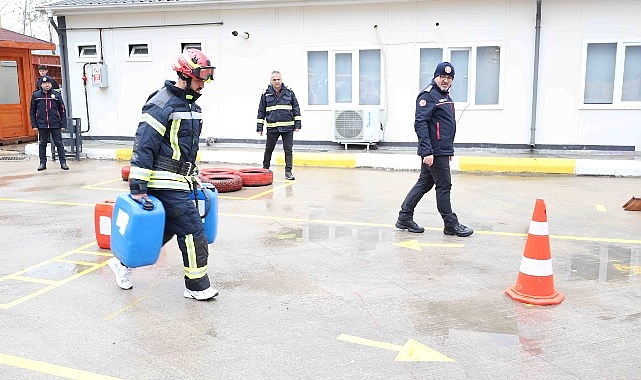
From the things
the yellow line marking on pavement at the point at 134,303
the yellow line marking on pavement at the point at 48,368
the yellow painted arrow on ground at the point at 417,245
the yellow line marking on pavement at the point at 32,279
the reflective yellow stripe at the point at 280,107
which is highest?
the reflective yellow stripe at the point at 280,107

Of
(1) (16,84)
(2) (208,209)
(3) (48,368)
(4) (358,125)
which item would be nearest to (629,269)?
(2) (208,209)

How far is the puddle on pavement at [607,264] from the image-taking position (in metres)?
5.55

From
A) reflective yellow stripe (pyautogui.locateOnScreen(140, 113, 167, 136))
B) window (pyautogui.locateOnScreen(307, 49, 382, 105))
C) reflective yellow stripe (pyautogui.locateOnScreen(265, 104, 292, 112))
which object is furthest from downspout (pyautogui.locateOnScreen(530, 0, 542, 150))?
reflective yellow stripe (pyautogui.locateOnScreen(140, 113, 167, 136))

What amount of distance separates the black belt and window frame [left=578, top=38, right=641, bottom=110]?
10.6 meters

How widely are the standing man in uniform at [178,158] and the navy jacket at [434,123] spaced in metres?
2.84

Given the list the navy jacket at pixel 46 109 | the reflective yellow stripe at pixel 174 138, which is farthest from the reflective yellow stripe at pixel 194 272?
the navy jacket at pixel 46 109

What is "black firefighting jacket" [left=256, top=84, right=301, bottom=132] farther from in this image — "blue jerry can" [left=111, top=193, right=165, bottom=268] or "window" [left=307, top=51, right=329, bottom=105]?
"blue jerry can" [left=111, top=193, right=165, bottom=268]

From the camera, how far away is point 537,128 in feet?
43.6

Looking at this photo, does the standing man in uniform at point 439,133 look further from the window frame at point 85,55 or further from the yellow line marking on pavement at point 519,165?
the window frame at point 85,55

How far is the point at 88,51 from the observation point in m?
16.2

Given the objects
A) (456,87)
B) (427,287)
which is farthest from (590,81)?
(427,287)

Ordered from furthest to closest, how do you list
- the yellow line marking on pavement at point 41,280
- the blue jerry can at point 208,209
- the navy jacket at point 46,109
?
the navy jacket at point 46,109 < the blue jerry can at point 208,209 < the yellow line marking on pavement at point 41,280

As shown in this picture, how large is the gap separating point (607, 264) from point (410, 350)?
2.92m

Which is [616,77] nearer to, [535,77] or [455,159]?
[535,77]
